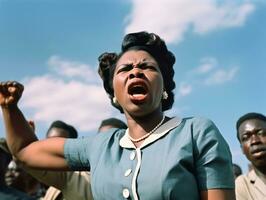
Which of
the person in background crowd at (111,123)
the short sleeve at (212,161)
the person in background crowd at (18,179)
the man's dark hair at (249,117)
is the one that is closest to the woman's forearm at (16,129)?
the short sleeve at (212,161)

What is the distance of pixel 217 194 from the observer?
2.07m

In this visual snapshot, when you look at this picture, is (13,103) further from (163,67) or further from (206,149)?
(206,149)

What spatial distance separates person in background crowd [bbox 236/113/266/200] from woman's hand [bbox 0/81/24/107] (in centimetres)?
286

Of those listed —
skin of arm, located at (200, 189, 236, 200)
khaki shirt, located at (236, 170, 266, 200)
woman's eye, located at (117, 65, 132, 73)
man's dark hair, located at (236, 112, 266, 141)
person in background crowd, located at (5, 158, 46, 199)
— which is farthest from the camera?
man's dark hair, located at (236, 112, 266, 141)

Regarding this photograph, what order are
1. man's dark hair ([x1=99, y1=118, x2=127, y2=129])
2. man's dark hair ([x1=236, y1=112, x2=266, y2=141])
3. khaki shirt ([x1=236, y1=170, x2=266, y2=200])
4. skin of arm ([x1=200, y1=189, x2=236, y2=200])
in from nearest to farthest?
skin of arm ([x1=200, y1=189, x2=236, y2=200]), khaki shirt ([x1=236, y1=170, x2=266, y2=200]), man's dark hair ([x1=236, y1=112, x2=266, y2=141]), man's dark hair ([x1=99, y1=118, x2=127, y2=129])

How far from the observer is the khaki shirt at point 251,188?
4.75 m

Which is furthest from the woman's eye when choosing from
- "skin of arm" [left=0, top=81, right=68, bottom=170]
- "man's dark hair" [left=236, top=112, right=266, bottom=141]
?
"man's dark hair" [left=236, top=112, right=266, bottom=141]

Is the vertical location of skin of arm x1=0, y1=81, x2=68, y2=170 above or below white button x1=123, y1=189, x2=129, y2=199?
above

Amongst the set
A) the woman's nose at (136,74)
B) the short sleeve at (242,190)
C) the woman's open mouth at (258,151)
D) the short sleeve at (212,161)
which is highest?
the woman's open mouth at (258,151)

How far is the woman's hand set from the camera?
2578mm

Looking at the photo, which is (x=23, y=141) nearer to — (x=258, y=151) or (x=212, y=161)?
(x=212, y=161)

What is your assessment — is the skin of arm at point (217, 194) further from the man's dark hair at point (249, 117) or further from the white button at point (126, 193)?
the man's dark hair at point (249, 117)

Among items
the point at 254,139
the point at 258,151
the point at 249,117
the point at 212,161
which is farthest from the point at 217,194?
the point at 249,117

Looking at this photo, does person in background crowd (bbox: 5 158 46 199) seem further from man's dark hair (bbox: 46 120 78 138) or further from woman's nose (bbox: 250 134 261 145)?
woman's nose (bbox: 250 134 261 145)
